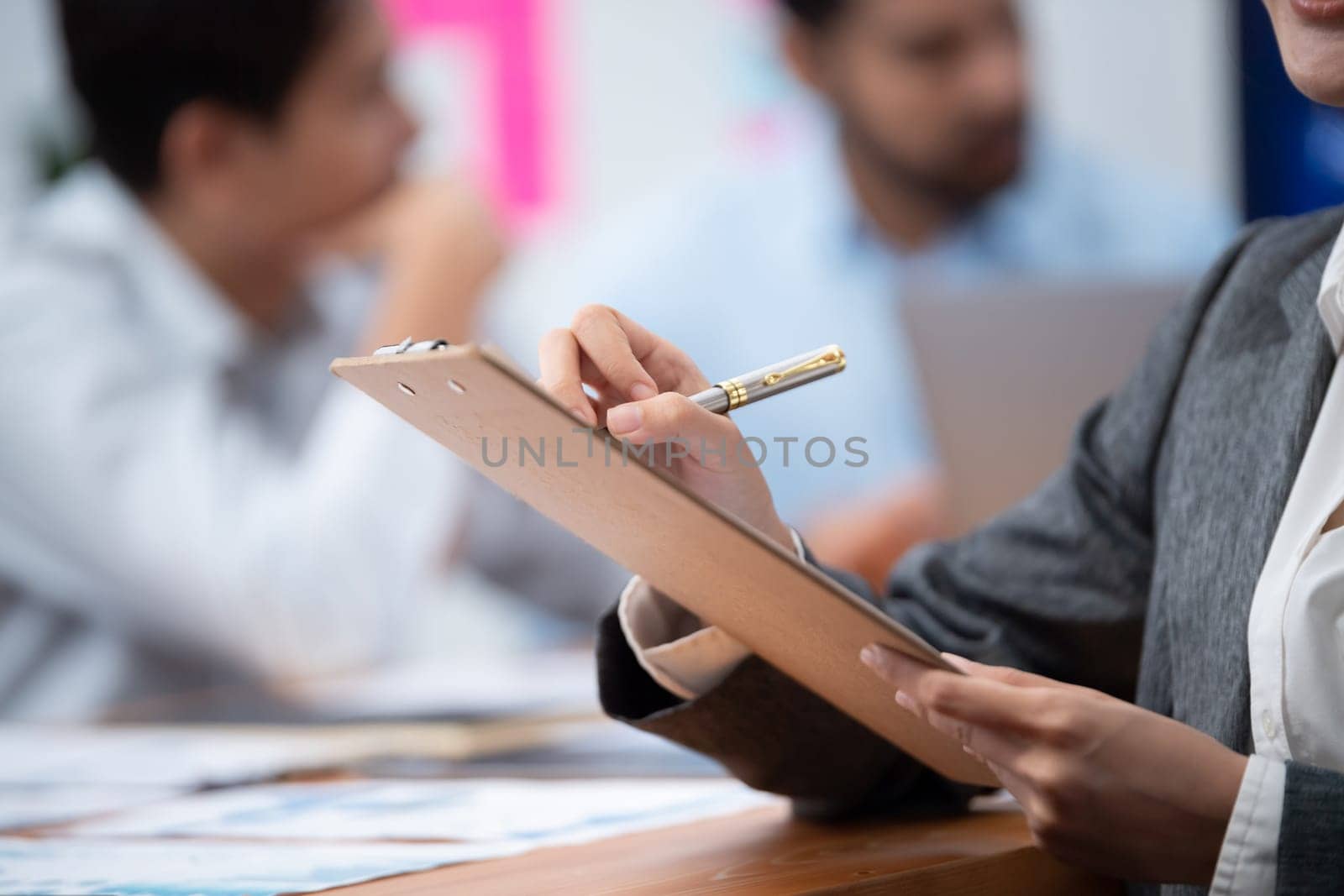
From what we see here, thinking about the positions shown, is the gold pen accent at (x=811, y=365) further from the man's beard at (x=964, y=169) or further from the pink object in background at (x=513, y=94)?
the man's beard at (x=964, y=169)

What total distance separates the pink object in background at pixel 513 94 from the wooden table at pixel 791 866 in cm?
179

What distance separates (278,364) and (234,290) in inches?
5.7

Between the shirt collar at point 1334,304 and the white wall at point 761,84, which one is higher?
the white wall at point 761,84

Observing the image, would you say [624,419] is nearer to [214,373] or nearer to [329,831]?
[329,831]

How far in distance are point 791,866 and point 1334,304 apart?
39 centimetres

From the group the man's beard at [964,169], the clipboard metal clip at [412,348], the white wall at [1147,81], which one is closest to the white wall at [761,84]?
the white wall at [1147,81]

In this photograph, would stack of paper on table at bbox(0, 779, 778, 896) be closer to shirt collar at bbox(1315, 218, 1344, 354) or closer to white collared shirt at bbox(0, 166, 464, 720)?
shirt collar at bbox(1315, 218, 1344, 354)

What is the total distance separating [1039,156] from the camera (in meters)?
2.77

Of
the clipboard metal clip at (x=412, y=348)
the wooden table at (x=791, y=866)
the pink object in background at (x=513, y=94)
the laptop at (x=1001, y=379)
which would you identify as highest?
the pink object in background at (x=513, y=94)

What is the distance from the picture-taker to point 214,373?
209 centimetres

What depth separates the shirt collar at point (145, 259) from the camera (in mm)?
2021

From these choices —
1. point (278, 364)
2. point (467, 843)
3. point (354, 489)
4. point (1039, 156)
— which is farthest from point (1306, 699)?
point (1039, 156)

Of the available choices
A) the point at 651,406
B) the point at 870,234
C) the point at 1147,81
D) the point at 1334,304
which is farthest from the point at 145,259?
the point at 1147,81

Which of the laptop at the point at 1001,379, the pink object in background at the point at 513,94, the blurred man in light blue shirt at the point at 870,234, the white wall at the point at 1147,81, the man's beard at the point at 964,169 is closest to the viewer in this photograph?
the laptop at the point at 1001,379
